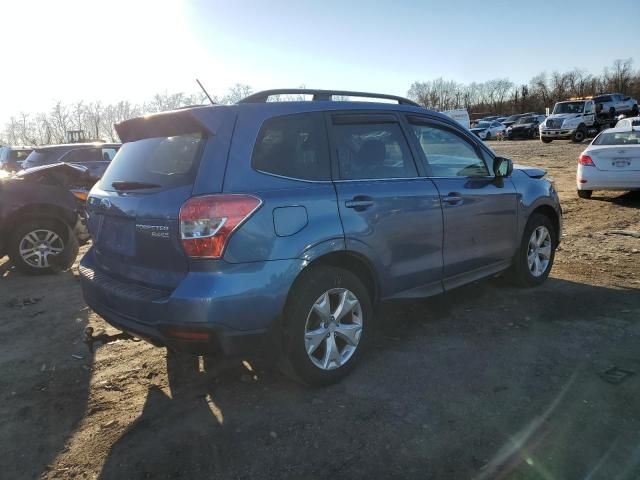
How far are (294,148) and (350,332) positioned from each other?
1.26 metres

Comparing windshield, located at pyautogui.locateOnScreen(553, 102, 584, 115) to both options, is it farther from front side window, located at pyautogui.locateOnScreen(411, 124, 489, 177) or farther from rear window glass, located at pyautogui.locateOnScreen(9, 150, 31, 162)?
front side window, located at pyautogui.locateOnScreen(411, 124, 489, 177)

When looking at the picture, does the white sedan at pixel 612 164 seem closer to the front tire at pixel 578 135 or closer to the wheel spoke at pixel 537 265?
the wheel spoke at pixel 537 265

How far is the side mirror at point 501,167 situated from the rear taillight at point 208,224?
2700 millimetres

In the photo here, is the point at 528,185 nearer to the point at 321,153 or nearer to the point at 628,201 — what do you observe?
the point at 321,153

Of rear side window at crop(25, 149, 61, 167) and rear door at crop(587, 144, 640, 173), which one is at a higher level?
rear side window at crop(25, 149, 61, 167)

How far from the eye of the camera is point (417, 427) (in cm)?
281

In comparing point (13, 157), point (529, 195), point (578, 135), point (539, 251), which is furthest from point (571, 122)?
point (13, 157)

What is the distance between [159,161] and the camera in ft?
10.2

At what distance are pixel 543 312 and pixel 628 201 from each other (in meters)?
7.27

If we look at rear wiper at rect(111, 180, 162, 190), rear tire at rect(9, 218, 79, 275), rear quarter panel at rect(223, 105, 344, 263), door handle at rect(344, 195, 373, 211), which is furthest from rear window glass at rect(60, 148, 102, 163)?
door handle at rect(344, 195, 373, 211)

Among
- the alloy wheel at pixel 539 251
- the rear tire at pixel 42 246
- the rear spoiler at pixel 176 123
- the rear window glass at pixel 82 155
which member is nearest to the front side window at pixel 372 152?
the rear spoiler at pixel 176 123

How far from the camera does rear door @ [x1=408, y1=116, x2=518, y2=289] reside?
3.96 metres

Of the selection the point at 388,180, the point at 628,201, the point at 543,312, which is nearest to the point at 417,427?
the point at 388,180

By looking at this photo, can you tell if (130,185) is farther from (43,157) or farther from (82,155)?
(43,157)
